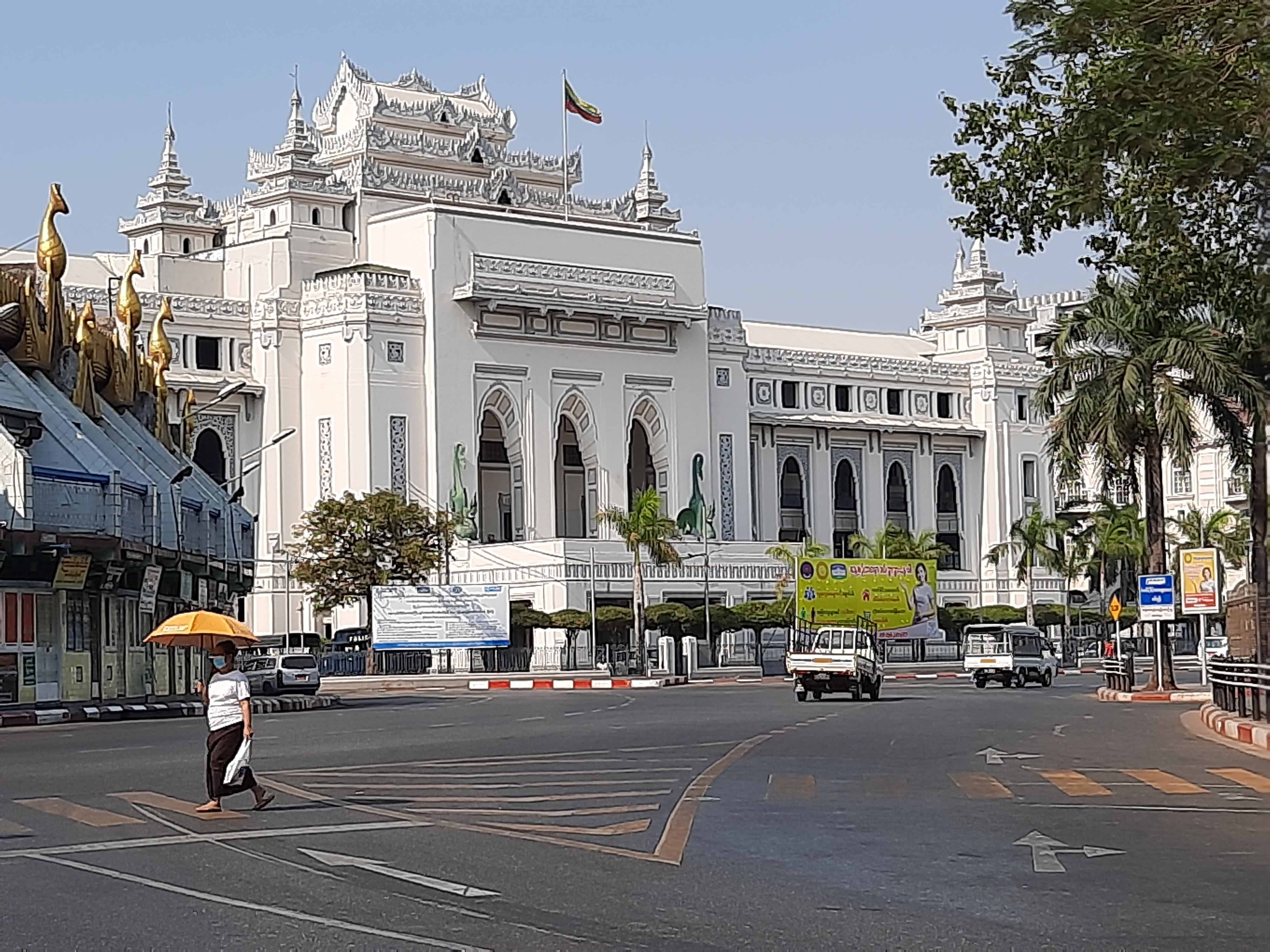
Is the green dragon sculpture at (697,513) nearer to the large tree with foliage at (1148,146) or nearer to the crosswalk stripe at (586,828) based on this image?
the large tree with foliage at (1148,146)

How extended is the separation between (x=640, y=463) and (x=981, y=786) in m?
89.2

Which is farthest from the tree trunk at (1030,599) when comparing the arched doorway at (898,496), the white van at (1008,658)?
the white van at (1008,658)

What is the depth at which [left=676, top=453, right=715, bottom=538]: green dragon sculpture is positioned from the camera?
101125 millimetres

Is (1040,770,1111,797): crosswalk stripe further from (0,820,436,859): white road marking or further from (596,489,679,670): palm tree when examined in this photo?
(596,489,679,670): palm tree

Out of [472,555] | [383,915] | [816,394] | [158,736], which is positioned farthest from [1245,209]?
[816,394]

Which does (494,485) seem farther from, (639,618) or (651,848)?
(651,848)

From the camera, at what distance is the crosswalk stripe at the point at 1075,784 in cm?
1864

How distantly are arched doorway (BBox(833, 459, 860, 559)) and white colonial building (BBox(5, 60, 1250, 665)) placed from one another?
173 mm

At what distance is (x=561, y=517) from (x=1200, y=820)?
89.5m

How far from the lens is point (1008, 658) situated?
187 ft

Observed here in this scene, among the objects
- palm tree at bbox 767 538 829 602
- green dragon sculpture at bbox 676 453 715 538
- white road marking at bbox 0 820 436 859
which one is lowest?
white road marking at bbox 0 820 436 859

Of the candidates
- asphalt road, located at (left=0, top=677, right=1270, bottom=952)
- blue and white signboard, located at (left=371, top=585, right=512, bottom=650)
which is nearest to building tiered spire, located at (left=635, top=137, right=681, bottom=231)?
blue and white signboard, located at (left=371, top=585, right=512, bottom=650)

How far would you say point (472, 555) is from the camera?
92.1 m

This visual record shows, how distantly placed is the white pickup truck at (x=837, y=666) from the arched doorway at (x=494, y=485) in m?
57.0
